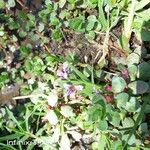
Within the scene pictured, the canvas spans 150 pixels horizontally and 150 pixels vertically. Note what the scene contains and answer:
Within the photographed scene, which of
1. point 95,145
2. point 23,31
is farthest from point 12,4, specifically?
point 95,145

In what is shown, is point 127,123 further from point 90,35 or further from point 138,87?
point 90,35

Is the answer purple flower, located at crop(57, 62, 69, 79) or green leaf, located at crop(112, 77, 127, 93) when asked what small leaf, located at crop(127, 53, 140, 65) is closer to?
green leaf, located at crop(112, 77, 127, 93)

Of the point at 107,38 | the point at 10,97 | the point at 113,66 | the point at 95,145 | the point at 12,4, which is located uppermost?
the point at 12,4

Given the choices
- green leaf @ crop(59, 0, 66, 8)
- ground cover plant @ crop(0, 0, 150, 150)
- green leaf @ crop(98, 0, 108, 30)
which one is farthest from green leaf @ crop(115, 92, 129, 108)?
green leaf @ crop(59, 0, 66, 8)

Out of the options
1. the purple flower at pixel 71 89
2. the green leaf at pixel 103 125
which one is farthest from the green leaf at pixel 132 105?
the purple flower at pixel 71 89

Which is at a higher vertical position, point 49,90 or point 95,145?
point 49,90

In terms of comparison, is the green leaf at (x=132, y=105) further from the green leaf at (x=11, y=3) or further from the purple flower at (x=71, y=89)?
the green leaf at (x=11, y=3)

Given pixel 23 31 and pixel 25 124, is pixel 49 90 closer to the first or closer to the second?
pixel 25 124

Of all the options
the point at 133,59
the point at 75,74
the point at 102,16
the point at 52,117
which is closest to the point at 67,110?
the point at 52,117
